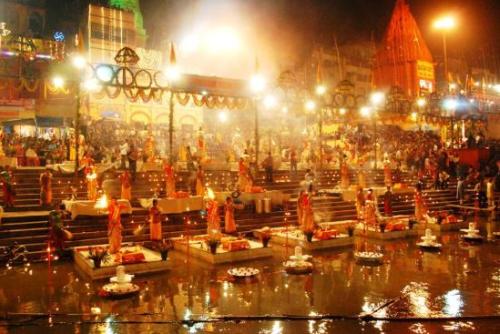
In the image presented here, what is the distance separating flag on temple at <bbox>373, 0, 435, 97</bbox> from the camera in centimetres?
5272

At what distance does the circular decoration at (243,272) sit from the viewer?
1050 centimetres

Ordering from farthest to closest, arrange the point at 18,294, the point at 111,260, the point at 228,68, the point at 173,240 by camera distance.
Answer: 1. the point at 228,68
2. the point at 173,240
3. the point at 111,260
4. the point at 18,294

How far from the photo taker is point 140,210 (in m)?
16.4

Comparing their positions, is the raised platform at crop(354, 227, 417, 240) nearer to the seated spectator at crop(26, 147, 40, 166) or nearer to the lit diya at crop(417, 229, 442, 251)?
the lit diya at crop(417, 229, 442, 251)

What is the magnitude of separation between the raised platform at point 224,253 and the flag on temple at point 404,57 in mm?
43916

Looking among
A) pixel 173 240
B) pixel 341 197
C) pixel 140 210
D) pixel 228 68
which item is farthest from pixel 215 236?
pixel 228 68

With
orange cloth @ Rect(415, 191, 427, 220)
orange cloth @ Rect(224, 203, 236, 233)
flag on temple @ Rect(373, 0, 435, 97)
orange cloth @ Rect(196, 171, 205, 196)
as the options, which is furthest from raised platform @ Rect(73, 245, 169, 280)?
flag on temple @ Rect(373, 0, 435, 97)

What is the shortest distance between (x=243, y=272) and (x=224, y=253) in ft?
6.05

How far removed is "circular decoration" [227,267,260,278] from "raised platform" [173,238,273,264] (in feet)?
4.18

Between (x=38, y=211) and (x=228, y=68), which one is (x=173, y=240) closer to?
(x=38, y=211)

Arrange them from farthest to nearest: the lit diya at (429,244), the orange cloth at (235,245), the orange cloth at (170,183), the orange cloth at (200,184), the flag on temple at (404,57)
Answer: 1. the flag on temple at (404,57)
2. the orange cloth at (200,184)
3. the orange cloth at (170,183)
4. the lit diya at (429,244)
5. the orange cloth at (235,245)

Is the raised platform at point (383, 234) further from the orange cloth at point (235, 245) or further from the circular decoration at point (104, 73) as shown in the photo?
the circular decoration at point (104, 73)

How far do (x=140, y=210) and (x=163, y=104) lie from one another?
3008 centimetres

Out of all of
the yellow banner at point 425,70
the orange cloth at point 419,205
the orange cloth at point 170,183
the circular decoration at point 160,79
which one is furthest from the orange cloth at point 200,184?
the yellow banner at point 425,70
